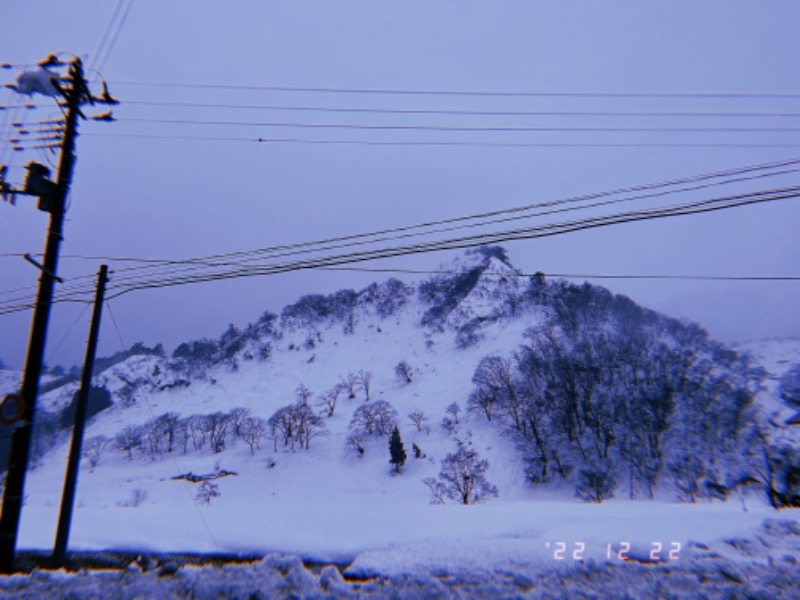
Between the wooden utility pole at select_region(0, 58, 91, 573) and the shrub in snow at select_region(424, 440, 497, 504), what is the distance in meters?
25.4

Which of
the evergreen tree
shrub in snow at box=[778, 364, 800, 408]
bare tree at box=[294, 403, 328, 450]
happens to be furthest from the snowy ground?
bare tree at box=[294, 403, 328, 450]

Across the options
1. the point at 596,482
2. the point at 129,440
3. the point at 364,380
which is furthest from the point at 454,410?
the point at 129,440

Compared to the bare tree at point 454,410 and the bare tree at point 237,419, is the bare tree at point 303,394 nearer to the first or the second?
the bare tree at point 237,419

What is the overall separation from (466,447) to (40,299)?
37.2 m

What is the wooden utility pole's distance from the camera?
226 inches

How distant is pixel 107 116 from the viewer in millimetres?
7242

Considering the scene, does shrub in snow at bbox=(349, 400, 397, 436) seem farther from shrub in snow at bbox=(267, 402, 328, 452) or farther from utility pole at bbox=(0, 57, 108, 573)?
utility pole at bbox=(0, 57, 108, 573)

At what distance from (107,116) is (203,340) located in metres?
113

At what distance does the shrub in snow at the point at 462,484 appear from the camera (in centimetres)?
2727

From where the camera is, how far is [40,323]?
20.2ft

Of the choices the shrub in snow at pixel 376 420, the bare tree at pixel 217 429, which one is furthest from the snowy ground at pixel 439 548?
the bare tree at pixel 217 429

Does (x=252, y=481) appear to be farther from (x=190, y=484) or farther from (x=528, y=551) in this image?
(x=528, y=551)

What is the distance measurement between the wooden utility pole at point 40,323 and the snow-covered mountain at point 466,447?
1539 mm

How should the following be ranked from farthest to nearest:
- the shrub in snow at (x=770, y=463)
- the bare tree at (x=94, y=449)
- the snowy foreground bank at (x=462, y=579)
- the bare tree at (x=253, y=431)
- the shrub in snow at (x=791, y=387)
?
the bare tree at (x=94, y=449)
the bare tree at (x=253, y=431)
the shrub in snow at (x=791, y=387)
the shrub in snow at (x=770, y=463)
the snowy foreground bank at (x=462, y=579)
